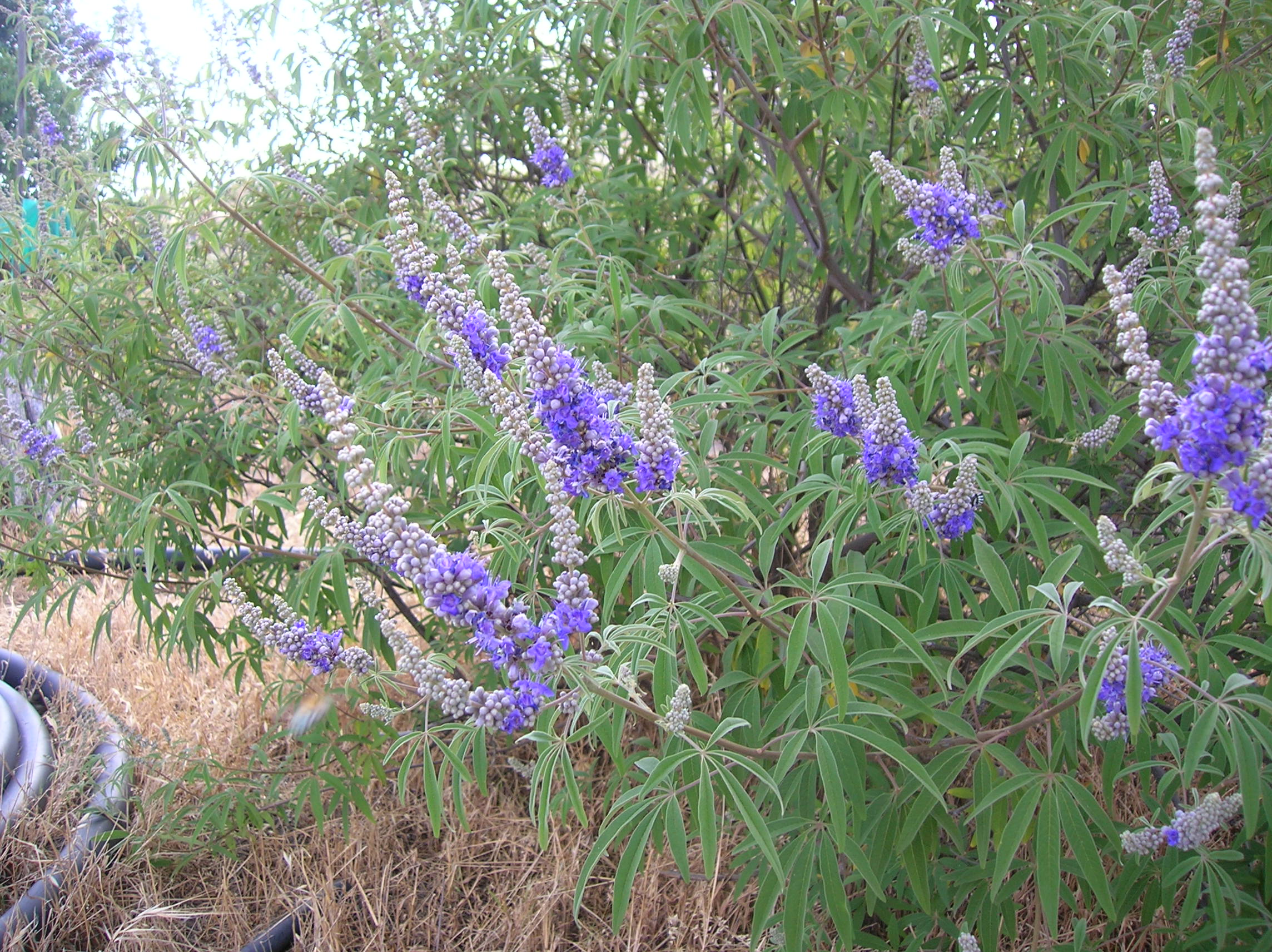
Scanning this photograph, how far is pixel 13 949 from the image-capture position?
3.65 meters

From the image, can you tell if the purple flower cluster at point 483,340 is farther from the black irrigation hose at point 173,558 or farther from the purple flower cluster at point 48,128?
the purple flower cluster at point 48,128

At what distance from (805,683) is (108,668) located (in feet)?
17.6

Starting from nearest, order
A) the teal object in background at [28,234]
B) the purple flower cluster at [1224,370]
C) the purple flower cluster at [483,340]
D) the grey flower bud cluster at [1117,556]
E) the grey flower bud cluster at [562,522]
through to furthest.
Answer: the purple flower cluster at [1224,370] → the grey flower bud cluster at [1117,556] → the grey flower bud cluster at [562,522] → the purple flower cluster at [483,340] → the teal object in background at [28,234]

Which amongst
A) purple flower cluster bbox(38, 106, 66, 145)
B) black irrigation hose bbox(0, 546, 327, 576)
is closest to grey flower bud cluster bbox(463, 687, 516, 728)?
black irrigation hose bbox(0, 546, 327, 576)

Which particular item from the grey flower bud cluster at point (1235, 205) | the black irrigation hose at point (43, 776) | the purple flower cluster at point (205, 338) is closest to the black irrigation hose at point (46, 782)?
the black irrigation hose at point (43, 776)

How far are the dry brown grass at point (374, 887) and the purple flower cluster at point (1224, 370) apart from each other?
261cm

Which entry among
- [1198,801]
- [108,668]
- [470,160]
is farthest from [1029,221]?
[108,668]

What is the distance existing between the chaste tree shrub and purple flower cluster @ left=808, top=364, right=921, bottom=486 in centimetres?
1

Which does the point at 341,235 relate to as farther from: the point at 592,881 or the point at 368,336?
the point at 592,881

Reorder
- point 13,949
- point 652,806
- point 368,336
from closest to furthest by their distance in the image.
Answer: point 652,806, point 13,949, point 368,336

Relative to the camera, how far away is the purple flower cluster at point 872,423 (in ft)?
7.86

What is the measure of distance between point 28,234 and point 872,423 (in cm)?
458

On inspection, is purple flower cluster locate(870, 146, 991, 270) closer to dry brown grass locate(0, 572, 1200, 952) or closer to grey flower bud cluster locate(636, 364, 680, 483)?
grey flower bud cluster locate(636, 364, 680, 483)

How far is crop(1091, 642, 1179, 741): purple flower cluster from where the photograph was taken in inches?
85.7
